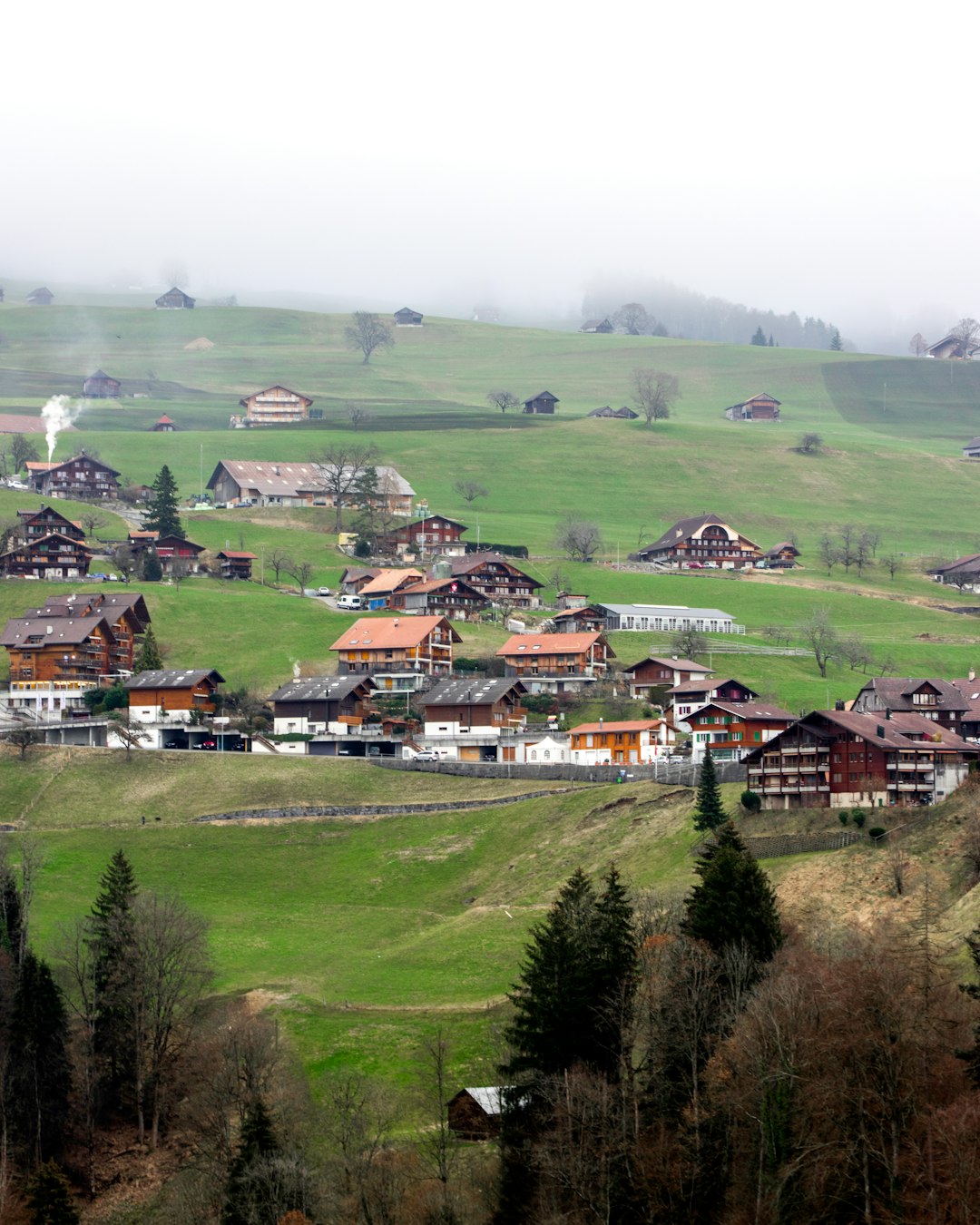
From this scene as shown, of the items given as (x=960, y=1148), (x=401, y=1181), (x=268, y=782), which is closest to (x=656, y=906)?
(x=401, y=1181)

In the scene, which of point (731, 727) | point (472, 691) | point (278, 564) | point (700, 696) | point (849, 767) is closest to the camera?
point (849, 767)

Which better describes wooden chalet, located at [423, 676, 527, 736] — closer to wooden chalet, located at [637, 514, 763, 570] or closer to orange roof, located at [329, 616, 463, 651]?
orange roof, located at [329, 616, 463, 651]

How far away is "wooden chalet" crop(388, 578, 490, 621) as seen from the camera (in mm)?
156500

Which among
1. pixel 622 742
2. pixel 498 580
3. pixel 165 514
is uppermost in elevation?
pixel 165 514

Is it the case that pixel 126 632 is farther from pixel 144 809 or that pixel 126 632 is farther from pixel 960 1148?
pixel 960 1148

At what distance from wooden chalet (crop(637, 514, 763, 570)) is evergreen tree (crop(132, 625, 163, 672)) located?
67.0 m

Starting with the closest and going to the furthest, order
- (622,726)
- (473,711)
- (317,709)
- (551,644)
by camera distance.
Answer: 1. (622,726)
2. (473,711)
3. (317,709)
4. (551,644)

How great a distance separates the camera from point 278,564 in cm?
17100

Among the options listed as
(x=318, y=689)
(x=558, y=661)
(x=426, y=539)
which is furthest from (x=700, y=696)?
(x=426, y=539)

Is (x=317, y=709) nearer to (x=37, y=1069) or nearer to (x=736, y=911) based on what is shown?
(x=37, y=1069)

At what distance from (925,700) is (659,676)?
78.2ft

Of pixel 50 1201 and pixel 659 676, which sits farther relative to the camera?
pixel 659 676

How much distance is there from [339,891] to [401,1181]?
134 ft

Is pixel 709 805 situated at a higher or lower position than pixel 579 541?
lower
